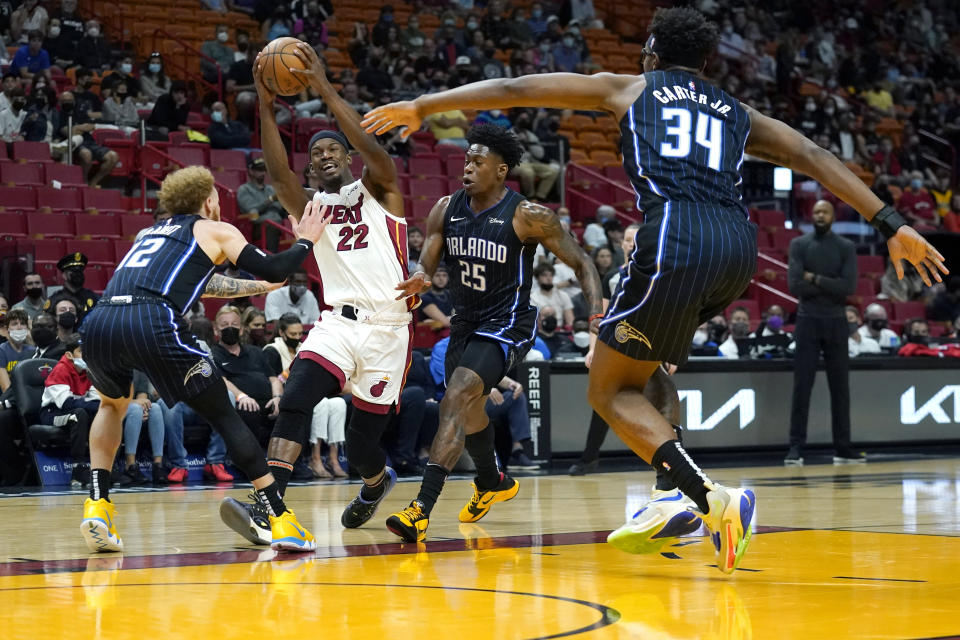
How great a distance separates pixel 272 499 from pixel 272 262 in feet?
3.45

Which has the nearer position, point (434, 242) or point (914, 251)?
point (914, 251)

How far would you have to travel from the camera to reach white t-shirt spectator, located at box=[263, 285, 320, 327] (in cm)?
1274

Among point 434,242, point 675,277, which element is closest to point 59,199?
point 434,242

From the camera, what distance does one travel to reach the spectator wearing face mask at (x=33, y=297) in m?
11.7

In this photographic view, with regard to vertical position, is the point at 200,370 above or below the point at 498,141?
below

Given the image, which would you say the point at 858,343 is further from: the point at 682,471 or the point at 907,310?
the point at 682,471

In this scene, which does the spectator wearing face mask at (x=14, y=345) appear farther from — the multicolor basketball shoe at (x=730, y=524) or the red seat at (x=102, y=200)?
the multicolor basketball shoe at (x=730, y=524)

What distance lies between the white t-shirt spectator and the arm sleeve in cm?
718

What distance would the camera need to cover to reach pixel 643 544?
4801mm

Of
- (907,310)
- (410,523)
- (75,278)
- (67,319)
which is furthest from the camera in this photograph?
(907,310)

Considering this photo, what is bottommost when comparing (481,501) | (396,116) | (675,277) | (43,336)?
(481,501)

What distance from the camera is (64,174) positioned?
14562 mm

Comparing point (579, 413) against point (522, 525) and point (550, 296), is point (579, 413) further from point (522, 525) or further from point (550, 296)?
point (522, 525)

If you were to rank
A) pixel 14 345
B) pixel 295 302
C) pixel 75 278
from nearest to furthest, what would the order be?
1. pixel 14 345
2. pixel 75 278
3. pixel 295 302
